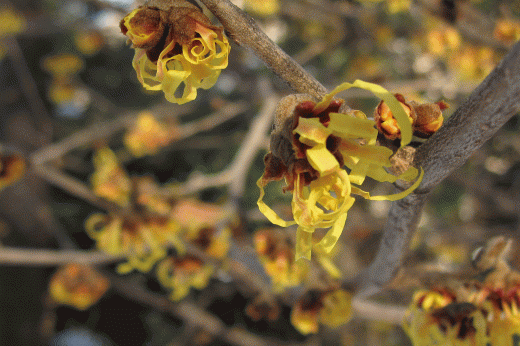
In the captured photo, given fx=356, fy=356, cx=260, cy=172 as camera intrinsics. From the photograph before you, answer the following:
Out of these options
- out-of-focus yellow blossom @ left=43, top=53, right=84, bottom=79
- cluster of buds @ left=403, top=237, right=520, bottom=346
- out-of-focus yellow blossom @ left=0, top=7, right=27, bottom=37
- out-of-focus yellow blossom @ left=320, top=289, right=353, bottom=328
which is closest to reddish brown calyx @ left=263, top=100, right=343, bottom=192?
cluster of buds @ left=403, top=237, right=520, bottom=346

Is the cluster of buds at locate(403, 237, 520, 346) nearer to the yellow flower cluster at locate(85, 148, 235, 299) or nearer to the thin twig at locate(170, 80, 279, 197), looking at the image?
the yellow flower cluster at locate(85, 148, 235, 299)

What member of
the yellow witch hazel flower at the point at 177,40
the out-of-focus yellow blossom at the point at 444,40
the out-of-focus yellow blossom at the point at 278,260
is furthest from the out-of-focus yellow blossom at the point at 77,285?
the out-of-focus yellow blossom at the point at 444,40

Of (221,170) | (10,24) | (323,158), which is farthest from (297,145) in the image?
(10,24)

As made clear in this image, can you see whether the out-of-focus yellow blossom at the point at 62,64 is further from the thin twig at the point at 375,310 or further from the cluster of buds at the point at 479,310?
the cluster of buds at the point at 479,310

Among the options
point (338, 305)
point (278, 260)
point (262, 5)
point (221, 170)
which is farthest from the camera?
point (221, 170)

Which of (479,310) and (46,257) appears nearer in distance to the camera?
(479,310)

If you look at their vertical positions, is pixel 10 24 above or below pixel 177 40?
below

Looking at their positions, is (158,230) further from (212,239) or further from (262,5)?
(262,5)
